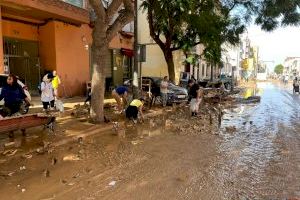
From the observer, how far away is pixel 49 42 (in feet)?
63.2

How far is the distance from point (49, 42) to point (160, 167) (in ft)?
44.8

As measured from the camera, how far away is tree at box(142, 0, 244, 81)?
19.9 metres

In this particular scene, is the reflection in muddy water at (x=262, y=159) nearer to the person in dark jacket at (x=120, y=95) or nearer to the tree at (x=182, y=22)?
the person in dark jacket at (x=120, y=95)

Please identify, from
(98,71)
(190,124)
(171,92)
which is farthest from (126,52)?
(98,71)

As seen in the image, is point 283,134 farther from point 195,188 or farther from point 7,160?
point 7,160

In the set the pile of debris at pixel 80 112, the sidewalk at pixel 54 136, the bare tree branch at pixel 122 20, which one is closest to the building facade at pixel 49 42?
the pile of debris at pixel 80 112

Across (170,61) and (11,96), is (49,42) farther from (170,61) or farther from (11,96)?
(11,96)

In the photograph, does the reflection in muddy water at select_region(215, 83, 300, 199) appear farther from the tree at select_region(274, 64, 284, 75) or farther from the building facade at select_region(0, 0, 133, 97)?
the tree at select_region(274, 64, 284, 75)

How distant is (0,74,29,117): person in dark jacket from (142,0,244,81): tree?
11.7 metres

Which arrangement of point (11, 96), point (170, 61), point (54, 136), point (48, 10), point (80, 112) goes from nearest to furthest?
1. point (11, 96)
2. point (54, 136)
3. point (80, 112)
4. point (48, 10)
5. point (170, 61)

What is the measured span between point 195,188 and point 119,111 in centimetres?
907

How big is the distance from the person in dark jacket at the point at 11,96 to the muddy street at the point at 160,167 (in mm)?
1347


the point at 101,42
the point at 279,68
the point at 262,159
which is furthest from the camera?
the point at 279,68

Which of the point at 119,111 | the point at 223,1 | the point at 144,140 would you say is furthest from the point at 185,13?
the point at 144,140
